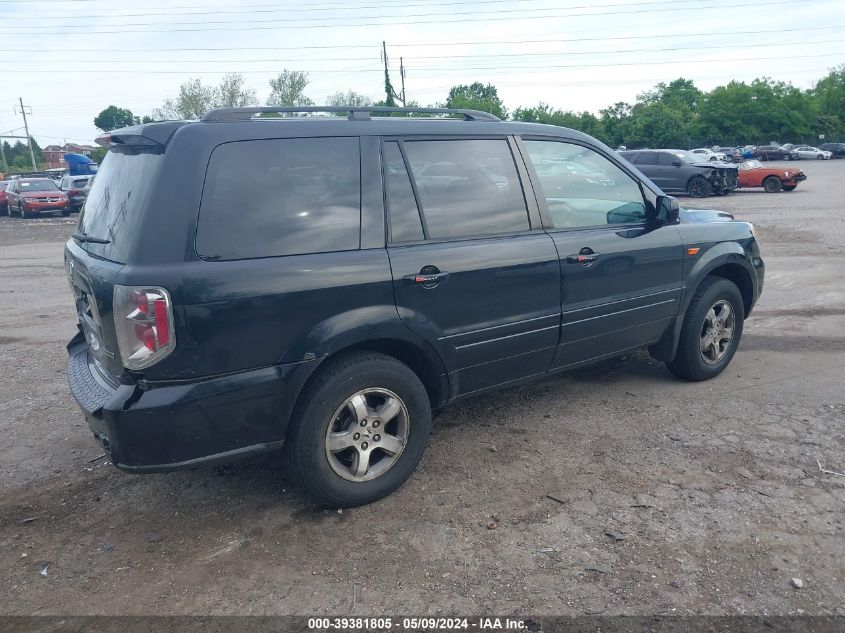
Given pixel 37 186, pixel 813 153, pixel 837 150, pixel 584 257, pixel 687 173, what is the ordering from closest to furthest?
pixel 584 257 < pixel 687 173 < pixel 37 186 < pixel 813 153 < pixel 837 150

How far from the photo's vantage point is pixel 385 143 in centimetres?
374

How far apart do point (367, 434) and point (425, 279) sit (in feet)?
2.79

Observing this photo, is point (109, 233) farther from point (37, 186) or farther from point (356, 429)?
point (37, 186)

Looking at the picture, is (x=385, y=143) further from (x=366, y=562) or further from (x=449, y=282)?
(x=366, y=562)

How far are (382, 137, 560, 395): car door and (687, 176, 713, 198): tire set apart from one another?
20687 mm

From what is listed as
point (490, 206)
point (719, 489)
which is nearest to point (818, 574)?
point (719, 489)

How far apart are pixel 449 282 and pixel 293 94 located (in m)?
59.4

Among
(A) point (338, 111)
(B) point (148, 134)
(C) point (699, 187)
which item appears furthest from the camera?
(C) point (699, 187)

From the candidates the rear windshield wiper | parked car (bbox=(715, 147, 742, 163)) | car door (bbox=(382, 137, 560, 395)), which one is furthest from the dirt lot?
parked car (bbox=(715, 147, 742, 163))

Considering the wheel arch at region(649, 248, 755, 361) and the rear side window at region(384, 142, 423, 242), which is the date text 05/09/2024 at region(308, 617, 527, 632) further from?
the wheel arch at region(649, 248, 755, 361)

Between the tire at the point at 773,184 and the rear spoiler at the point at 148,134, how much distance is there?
2571 centimetres

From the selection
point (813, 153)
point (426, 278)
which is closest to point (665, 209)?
point (426, 278)

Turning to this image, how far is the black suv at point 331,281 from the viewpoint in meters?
3.08

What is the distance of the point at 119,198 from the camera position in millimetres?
3412
